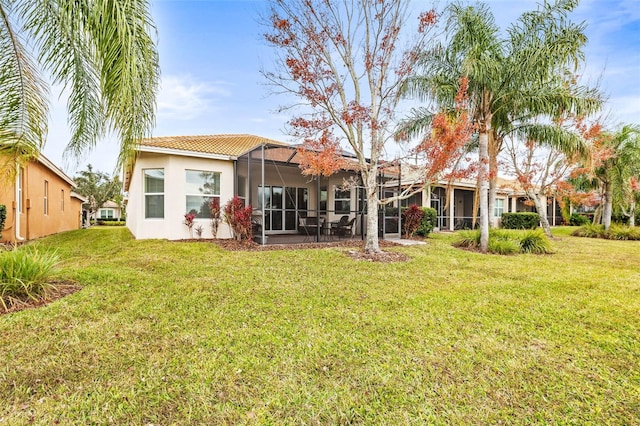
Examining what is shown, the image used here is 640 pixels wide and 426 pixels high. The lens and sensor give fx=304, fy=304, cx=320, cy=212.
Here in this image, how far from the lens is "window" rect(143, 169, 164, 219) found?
36.6ft

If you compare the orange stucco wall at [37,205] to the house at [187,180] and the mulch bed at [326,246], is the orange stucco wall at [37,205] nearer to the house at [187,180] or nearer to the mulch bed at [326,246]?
the house at [187,180]

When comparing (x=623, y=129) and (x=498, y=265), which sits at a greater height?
(x=623, y=129)

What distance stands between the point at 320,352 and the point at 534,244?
33.5ft

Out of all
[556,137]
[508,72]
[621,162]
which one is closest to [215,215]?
[508,72]

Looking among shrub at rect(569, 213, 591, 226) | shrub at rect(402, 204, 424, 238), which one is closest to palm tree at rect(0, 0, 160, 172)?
shrub at rect(402, 204, 424, 238)

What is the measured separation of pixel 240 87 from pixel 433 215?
1077cm

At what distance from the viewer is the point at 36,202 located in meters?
14.4

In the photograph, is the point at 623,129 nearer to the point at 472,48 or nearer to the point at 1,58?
the point at 472,48

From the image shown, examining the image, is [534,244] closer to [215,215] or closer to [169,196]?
[215,215]

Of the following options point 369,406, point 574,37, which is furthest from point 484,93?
point 369,406

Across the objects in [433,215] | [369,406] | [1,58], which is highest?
[1,58]

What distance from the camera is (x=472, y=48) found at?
927cm

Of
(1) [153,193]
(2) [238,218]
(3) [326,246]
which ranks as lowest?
(3) [326,246]

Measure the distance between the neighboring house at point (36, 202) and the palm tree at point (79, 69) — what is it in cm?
763
